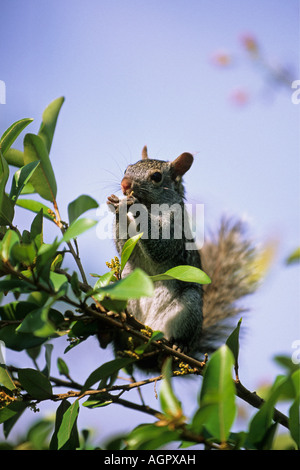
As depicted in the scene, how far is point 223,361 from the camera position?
2.06ft

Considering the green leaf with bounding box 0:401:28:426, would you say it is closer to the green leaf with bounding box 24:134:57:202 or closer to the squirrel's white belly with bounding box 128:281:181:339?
the green leaf with bounding box 24:134:57:202

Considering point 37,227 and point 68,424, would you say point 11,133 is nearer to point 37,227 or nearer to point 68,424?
point 37,227

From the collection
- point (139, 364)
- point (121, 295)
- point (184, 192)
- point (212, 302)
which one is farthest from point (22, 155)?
point (212, 302)

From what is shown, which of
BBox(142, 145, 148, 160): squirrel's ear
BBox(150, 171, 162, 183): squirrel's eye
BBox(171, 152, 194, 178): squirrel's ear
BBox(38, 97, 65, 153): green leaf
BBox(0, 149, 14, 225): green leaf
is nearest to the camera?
BBox(0, 149, 14, 225): green leaf

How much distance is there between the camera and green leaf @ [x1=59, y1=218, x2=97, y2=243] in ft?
2.47

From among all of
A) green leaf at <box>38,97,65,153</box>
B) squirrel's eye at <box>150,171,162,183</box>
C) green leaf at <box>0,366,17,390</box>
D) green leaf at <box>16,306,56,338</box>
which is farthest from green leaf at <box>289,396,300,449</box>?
squirrel's eye at <box>150,171,162,183</box>

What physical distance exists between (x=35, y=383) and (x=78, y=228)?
43 cm

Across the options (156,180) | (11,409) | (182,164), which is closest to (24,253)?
(11,409)

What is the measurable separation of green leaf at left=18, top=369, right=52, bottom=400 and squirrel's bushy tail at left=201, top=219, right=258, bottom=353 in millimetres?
1245

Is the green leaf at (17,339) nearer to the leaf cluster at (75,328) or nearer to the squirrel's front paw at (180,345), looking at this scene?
the leaf cluster at (75,328)

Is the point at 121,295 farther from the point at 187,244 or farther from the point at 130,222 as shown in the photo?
the point at 187,244

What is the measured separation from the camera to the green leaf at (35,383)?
3.26 feet

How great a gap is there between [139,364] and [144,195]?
762mm

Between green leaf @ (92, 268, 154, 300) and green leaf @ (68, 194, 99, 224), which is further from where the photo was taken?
green leaf @ (68, 194, 99, 224)
